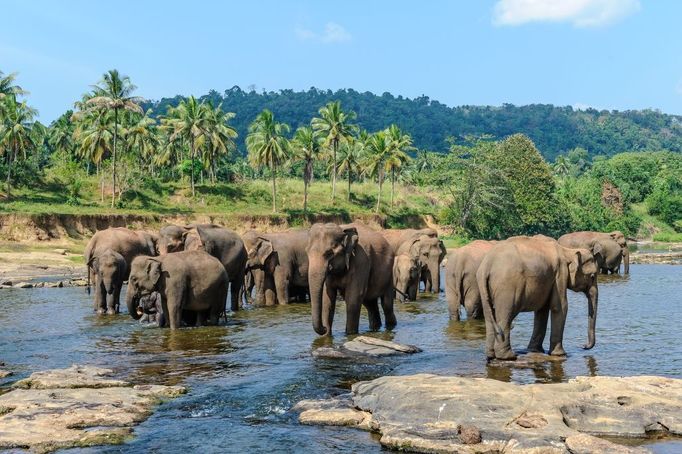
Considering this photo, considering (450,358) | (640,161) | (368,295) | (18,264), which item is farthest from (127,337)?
(640,161)

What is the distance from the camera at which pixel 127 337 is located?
720 inches

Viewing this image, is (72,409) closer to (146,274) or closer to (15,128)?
(146,274)

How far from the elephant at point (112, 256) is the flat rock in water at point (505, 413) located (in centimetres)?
1315

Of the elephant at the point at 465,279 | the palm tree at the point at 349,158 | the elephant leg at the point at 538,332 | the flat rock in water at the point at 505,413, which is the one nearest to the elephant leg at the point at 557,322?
the elephant leg at the point at 538,332

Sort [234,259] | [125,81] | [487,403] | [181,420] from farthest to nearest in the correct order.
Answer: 1. [125,81]
2. [234,259]
3. [181,420]
4. [487,403]

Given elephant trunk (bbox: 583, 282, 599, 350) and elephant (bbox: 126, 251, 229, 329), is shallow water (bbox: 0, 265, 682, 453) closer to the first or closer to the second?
elephant trunk (bbox: 583, 282, 599, 350)

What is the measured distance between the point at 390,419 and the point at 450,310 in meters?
10.9

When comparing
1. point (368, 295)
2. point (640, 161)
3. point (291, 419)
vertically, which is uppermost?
point (640, 161)

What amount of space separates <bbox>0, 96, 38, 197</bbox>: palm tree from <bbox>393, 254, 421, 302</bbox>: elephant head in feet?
155

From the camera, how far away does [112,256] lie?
76.5ft

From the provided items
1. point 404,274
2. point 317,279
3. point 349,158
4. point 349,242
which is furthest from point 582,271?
point 349,158

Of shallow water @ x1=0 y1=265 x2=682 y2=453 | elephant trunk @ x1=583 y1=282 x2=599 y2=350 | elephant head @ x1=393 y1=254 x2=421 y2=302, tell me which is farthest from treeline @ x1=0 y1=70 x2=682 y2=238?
elephant trunk @ x1=583 y1=282 x2=599 y2=350

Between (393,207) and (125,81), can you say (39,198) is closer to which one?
(125,81)

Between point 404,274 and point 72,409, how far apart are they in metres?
14.8
